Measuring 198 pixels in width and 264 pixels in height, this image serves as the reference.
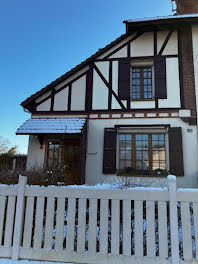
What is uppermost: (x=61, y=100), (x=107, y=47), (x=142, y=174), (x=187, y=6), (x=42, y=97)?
(x=187, y=6)

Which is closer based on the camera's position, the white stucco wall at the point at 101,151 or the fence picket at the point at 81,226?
the fence picket at the point at 81,226

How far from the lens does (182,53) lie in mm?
8328

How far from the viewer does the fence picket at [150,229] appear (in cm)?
272

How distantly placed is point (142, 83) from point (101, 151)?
3332 mm

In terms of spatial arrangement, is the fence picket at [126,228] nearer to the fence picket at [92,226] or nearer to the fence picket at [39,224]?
the fence picket at [92,226]

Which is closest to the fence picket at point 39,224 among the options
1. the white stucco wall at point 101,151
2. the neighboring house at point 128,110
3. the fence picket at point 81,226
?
the fence picket at point 81,226

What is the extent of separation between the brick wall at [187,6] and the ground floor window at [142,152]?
804 cm

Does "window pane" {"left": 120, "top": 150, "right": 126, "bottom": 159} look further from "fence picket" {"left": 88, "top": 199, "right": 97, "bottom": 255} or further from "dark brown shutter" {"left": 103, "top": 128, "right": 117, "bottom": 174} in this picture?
"fence picket" {"left": 88, "top": 199, "right": 97, "bottom": 255}

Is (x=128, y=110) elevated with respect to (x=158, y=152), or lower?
elevated

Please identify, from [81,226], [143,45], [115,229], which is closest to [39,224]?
[81,226]

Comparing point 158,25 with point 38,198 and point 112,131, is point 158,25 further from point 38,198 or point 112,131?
point 38,198

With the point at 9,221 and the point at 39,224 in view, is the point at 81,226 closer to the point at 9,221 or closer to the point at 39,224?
the point at 39,224

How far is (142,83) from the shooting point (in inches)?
341

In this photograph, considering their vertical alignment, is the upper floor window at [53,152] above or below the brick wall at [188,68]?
below
